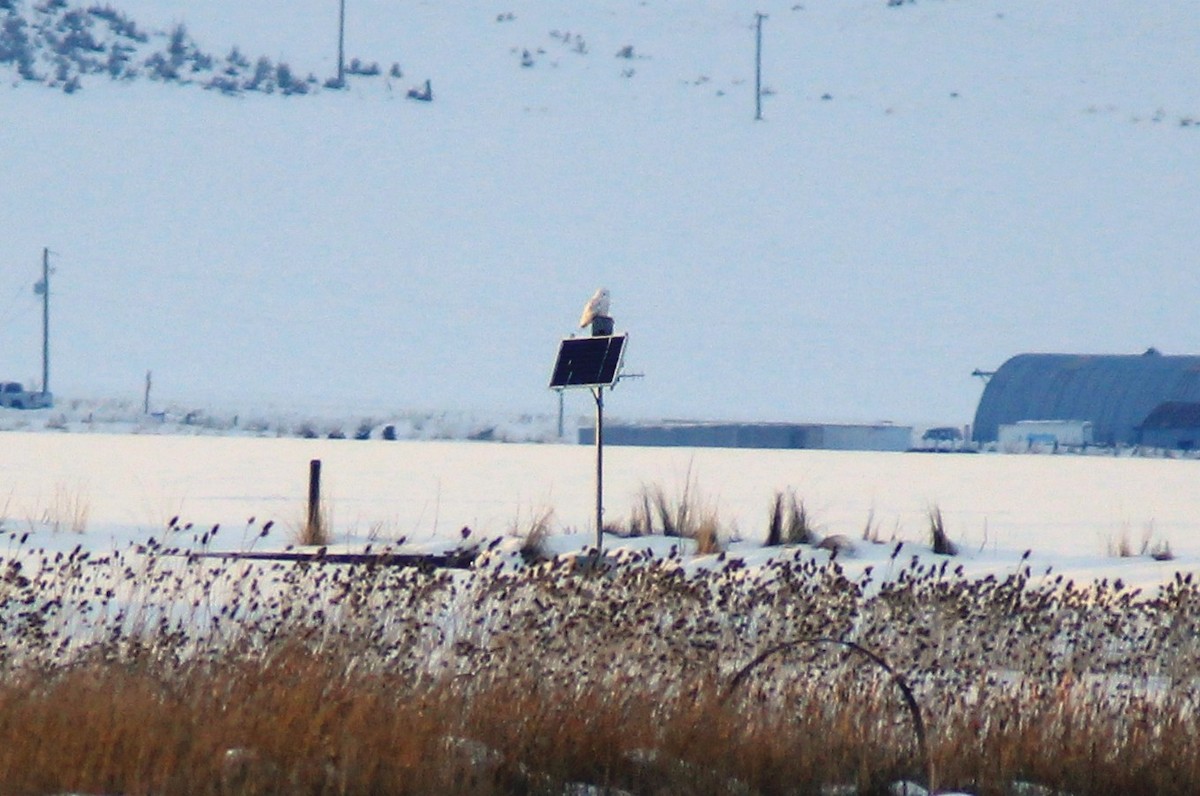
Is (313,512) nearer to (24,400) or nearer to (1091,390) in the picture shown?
(24,400)

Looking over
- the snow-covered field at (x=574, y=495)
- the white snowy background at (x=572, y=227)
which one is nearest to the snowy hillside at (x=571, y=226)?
the white snowy background at (x=572, y=227)

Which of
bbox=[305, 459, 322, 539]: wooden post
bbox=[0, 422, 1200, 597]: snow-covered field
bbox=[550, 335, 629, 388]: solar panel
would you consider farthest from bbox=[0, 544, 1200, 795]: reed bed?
bbox=[305, 459, 322, 539]: wooden post

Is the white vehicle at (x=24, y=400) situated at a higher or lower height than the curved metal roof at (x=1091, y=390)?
lower

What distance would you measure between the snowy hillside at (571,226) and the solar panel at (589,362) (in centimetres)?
4744

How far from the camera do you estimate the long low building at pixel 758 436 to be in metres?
48.3

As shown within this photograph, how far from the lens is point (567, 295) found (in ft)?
243

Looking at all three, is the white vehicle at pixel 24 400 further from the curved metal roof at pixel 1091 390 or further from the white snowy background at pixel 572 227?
the curved metal roof at pixel 1091 390

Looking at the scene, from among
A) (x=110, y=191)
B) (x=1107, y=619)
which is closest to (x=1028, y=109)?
(x=110, y=191)

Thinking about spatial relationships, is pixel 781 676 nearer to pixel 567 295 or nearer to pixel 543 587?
pixel 543 587

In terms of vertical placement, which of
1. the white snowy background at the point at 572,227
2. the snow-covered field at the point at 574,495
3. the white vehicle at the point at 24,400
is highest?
the white snowy background at the point at 572,227

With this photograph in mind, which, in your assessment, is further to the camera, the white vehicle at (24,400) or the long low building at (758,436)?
the white vehicle at (24,400)

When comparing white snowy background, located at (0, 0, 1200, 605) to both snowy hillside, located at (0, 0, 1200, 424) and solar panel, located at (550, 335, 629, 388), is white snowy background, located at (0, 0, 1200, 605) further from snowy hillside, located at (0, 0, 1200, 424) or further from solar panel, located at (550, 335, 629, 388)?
solar panel, located at (550, 335, 629, 388)

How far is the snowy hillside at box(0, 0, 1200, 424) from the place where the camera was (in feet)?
227

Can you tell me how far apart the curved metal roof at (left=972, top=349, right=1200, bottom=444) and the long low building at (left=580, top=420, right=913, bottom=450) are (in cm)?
644
